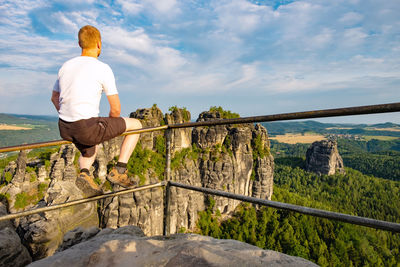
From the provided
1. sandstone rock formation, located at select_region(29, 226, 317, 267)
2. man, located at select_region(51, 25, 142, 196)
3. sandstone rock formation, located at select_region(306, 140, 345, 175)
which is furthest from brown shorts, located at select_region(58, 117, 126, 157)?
sandstone rock formation, located at select_region(306, 140, 345, 175)

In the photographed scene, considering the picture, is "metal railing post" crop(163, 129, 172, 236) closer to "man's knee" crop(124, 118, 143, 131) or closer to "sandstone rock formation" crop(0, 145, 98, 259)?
"man's knee" crop(124, 118, 143, 131)

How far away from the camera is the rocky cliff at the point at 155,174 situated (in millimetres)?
30491

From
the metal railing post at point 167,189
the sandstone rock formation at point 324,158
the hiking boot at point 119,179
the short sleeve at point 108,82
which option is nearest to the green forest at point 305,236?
the sandstone rock formation at point 324,158

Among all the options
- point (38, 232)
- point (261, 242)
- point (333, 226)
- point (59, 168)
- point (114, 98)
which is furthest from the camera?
point (333, 226)

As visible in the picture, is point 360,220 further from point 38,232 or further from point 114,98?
point 38,232

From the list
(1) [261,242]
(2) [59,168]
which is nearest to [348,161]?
(1) [261,242]

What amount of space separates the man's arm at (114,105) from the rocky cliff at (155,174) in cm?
1894

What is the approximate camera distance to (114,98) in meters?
3.00

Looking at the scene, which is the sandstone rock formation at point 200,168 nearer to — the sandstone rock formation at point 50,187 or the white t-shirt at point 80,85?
the sandstone rock formation at point 50,187

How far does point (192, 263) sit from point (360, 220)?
139 cm

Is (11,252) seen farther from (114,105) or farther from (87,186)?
(114,105)

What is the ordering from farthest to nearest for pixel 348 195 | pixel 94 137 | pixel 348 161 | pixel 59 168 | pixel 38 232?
pixel 348 161, pixel 348 195, pixel 59 168, pixel 38 232, pixel 94 137

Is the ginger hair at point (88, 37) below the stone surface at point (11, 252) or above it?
above

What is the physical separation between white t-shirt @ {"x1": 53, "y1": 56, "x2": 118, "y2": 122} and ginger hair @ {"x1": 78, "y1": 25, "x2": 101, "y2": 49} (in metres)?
0.19
